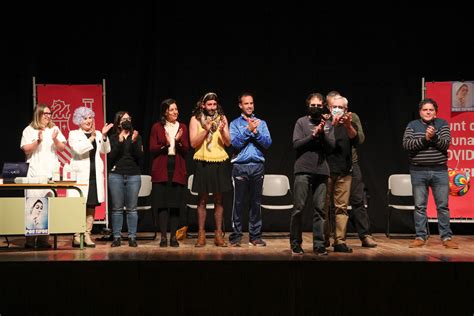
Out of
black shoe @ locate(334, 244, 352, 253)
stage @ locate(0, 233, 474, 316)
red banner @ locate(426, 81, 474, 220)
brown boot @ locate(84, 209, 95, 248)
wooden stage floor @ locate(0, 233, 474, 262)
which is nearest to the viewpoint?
stage @ locate(0, 233, 474, 316)

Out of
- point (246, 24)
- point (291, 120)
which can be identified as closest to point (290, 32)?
point (246, 24)

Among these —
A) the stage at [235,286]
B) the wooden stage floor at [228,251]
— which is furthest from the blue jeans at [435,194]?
the stage at [235,286]

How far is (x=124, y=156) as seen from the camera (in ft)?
22.2

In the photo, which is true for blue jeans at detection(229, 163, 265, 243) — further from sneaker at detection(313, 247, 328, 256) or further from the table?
the table

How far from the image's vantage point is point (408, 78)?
29.2 feet

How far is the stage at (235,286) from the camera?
4.77 m

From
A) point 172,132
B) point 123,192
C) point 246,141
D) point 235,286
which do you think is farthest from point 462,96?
point 235,286

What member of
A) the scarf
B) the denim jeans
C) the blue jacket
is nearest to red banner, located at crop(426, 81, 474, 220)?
the blue jacket

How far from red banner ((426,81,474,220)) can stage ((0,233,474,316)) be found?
12.2 feet

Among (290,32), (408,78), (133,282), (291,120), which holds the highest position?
(290,32)

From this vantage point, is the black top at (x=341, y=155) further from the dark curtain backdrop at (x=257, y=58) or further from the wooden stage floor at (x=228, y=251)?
the dark curtain backdrop at (x=257, y=58)

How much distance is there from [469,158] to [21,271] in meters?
5.93

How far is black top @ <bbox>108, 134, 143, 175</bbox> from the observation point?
6773 millimetres

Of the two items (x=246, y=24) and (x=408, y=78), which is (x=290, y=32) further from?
(x=408, y=78)
